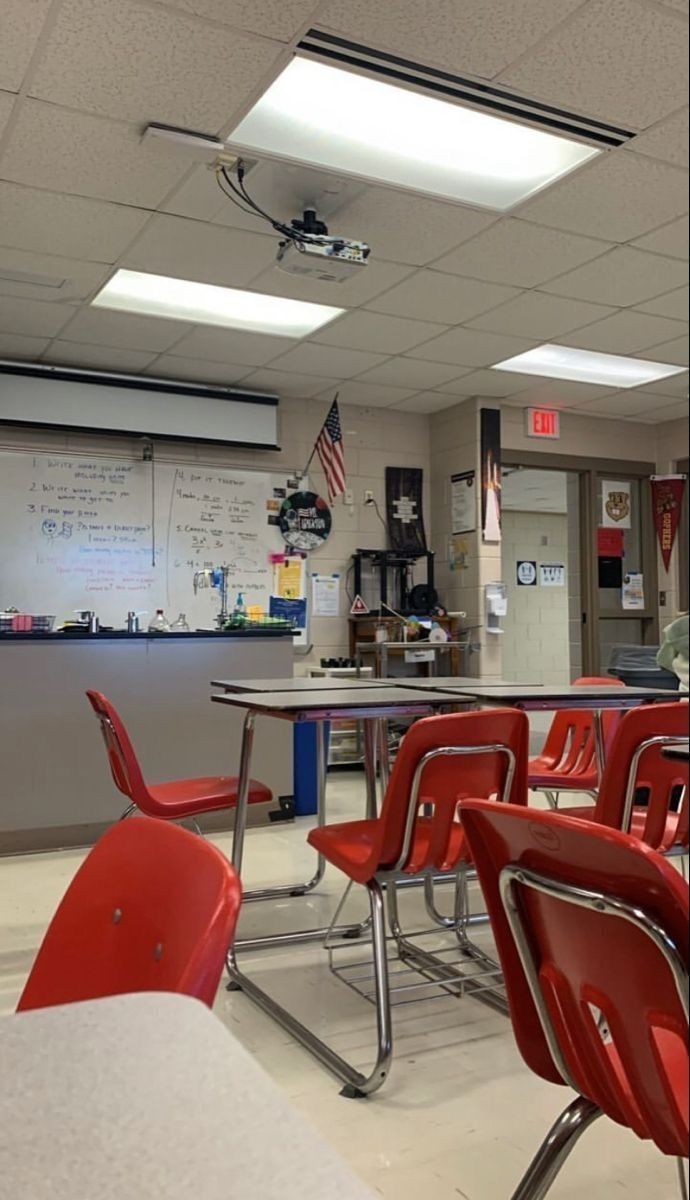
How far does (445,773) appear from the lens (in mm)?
2264

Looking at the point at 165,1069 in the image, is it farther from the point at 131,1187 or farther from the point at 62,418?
the point at 62,418

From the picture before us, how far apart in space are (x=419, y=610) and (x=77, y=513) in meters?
2.52

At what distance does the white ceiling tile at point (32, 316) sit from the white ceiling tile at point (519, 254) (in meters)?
2.05

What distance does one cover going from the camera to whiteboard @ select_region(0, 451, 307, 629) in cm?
575

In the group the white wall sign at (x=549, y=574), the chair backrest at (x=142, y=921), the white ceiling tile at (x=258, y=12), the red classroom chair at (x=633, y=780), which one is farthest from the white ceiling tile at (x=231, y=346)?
the white wall sign at (x=549, y=574)

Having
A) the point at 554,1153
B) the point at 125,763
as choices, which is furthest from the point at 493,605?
the point at 554,1153

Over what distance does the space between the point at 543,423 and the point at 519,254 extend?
2120 mm

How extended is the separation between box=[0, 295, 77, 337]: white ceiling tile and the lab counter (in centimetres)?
178


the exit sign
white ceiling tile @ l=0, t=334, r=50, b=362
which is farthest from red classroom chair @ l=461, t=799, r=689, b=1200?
white ceiling tile @ l=0, t=334, r=50, b=362

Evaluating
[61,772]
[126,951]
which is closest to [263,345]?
[61,772]

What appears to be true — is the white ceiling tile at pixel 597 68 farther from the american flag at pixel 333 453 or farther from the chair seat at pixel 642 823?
the american flag at pixel 333 453

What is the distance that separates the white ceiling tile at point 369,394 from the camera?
249 inches

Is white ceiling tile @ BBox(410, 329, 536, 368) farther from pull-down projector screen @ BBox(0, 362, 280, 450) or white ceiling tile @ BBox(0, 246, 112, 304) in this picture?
white ceiling tile @ BBox(0, 246, 112, 304)

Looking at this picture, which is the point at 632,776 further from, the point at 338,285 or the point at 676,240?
the point at 338,285
